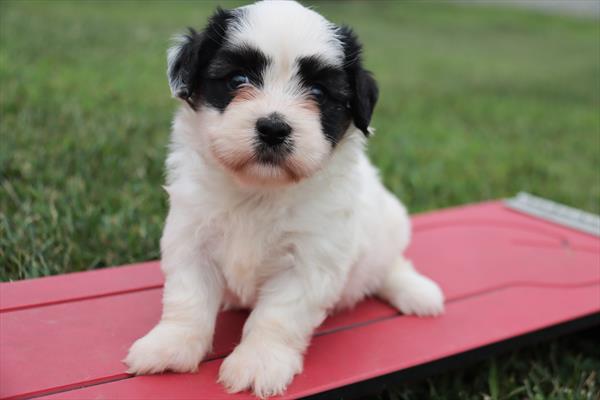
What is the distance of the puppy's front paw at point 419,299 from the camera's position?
9.96 feet

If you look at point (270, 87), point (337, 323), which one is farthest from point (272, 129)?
point (337, 323)

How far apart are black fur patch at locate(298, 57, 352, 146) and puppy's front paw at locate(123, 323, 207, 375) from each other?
3.22ft

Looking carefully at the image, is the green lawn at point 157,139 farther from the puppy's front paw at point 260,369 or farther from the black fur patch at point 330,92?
the puppy's front paw at point 260,369

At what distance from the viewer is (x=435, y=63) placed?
1275cm

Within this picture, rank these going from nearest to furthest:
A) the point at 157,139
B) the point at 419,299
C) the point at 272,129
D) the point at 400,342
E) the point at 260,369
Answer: the point at 272,129, the point at 260,369, the point at 400,342, the point at 419,299, the point at 157,139

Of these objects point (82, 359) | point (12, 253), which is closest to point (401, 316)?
point (82, 359)

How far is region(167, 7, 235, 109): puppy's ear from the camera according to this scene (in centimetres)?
241

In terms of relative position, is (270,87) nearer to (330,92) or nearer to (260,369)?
(330,92)

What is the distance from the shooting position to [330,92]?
2.46 meters

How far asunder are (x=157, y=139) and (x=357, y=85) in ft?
10.1

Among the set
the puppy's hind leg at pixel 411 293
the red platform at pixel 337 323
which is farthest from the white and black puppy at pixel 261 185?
the puppy's hind leg at pixel 411 293

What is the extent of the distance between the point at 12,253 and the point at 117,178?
1192mm

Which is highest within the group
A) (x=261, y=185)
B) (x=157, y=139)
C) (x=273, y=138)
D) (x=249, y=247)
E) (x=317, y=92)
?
(x=317, y=92)

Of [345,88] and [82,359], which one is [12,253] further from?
[345,88]
